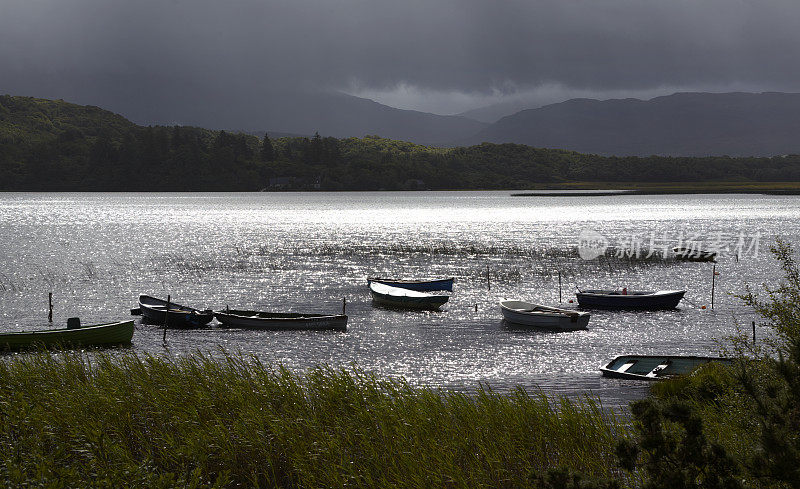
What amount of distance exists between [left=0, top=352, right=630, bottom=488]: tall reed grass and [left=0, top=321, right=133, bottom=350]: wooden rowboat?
2049 centimetres

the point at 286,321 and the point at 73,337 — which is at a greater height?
the point at 73,337

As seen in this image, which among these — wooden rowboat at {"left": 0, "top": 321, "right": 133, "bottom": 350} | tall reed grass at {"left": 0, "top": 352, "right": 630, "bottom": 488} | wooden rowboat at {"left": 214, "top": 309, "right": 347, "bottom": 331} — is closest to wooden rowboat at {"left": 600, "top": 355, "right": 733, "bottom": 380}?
tall reed grass at {"left": 0, "top": 352, "right": 630, "bottom": 488}

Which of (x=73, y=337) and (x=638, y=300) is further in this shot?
(x=638, y=300)

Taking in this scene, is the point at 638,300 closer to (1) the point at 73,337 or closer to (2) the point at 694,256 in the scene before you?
(1) the point at 73,337

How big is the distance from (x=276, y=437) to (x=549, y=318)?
35534 mm

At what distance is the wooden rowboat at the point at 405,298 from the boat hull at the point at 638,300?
12.6 meters

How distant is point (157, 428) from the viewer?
60.4 ft

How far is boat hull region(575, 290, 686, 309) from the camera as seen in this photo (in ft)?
190

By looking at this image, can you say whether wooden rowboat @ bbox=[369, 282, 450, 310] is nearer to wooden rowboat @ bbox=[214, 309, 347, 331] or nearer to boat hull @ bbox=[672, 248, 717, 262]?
wooden rowboat @ bbox=[214, 309, 347, 331]

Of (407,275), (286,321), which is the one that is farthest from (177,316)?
(407,275)

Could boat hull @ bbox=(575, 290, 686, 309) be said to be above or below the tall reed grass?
below

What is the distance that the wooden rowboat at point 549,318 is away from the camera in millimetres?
49250

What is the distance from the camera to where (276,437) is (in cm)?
1677

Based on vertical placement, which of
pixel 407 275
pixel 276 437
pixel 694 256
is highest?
pixel 276 437
